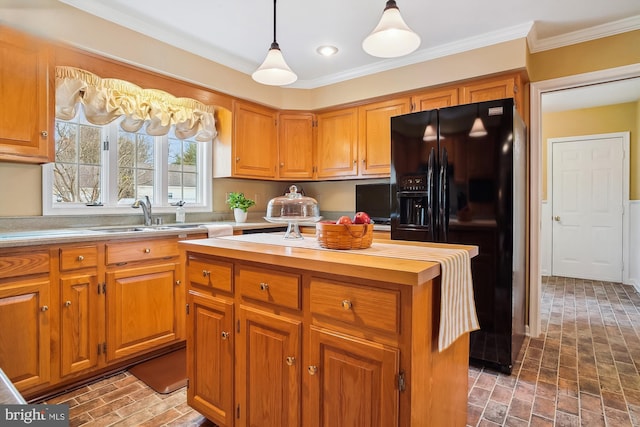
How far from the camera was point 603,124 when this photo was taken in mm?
4895

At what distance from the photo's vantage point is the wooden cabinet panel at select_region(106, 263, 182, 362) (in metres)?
2.29

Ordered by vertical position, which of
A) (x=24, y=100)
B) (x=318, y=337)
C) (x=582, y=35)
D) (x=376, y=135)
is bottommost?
(x=318, y=337)

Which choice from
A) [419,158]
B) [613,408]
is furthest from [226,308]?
[613,408]

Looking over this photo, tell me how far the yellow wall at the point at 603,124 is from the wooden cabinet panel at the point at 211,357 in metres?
5.52

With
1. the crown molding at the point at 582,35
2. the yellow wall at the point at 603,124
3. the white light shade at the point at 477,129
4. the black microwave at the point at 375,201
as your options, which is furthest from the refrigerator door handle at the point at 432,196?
the yellow wall at the point at 603,124

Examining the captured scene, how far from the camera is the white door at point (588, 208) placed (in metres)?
4.81

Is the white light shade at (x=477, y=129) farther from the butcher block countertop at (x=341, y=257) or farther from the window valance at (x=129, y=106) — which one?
the window valance at (x=129, y=106)

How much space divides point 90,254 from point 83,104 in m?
1.20

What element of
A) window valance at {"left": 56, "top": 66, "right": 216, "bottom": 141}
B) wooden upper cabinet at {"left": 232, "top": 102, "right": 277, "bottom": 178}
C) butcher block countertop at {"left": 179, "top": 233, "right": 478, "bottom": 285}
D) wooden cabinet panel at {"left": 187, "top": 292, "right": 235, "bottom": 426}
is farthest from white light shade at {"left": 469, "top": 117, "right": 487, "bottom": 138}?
window valance at {"left": 56, "top": 66, "right": 216, "bottom": 141}

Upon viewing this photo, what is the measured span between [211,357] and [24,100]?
197 cm

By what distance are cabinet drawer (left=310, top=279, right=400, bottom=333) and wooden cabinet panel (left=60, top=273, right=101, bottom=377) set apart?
1693 mm

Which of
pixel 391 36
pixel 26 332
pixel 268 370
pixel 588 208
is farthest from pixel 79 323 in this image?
pixel 588 208

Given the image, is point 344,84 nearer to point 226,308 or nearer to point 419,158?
point 419,158

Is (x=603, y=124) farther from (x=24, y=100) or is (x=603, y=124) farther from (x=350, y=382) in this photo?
(x=24, y=100)
